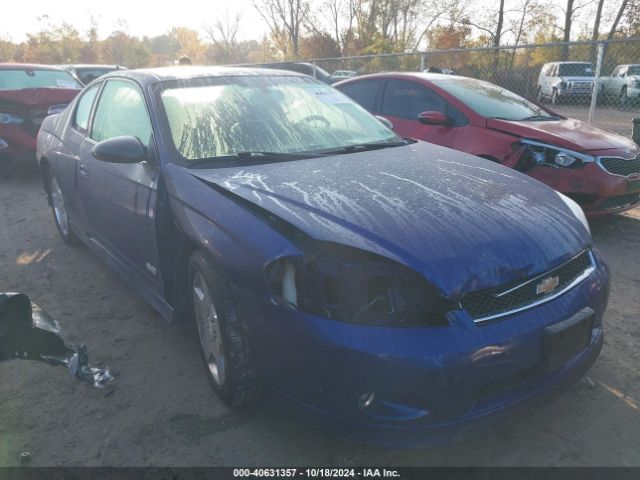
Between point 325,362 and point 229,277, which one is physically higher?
point 229,277

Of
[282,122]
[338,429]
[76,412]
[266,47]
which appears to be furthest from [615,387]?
[266,47]

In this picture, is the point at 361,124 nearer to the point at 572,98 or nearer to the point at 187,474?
the point at 187,474

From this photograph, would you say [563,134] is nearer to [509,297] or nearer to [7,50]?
[509,297]

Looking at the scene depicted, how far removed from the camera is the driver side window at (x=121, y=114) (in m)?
3.03

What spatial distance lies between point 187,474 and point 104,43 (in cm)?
5356

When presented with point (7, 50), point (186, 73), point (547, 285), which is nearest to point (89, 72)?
point (186, 73)

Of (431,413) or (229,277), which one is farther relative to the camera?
(229,277)

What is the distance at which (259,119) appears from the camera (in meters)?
3.01

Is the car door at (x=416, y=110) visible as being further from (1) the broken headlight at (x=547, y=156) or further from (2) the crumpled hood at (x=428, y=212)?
(2) the crumpled hood at (x=428, y=212)

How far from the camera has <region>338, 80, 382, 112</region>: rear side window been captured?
243 inches

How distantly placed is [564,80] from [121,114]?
1968cm

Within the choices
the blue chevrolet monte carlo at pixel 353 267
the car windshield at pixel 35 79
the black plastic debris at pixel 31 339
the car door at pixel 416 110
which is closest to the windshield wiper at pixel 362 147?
the blue chevrolet monte carlo at pixel 353 267

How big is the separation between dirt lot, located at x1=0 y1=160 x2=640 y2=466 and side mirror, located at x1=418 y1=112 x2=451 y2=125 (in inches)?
97.0

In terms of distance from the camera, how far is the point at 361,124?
3.43m
